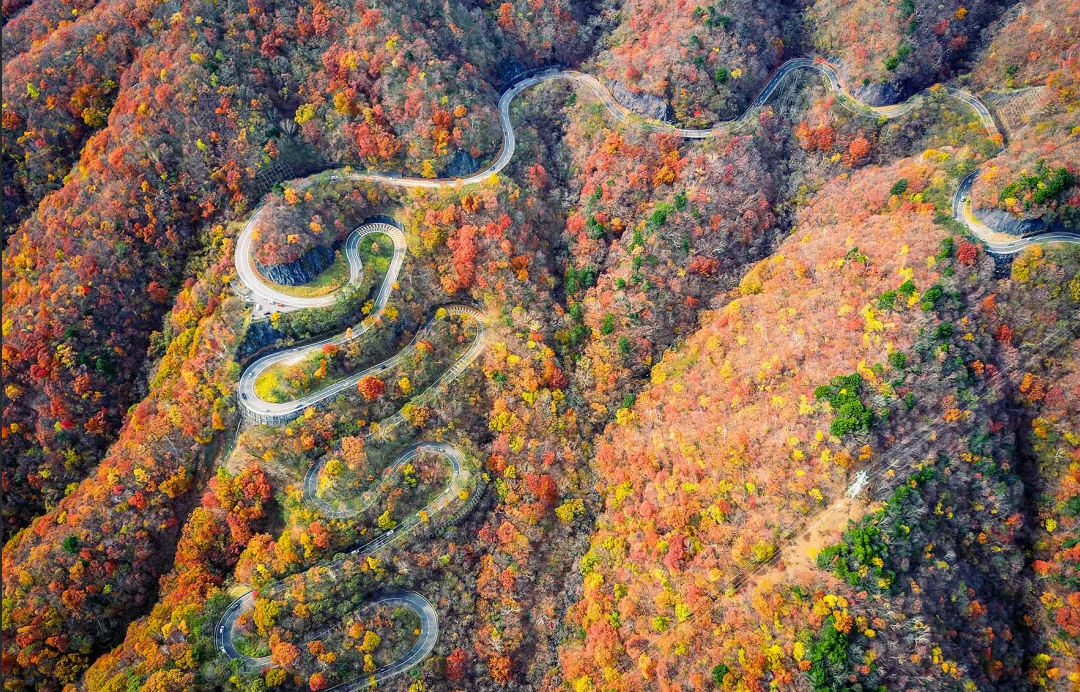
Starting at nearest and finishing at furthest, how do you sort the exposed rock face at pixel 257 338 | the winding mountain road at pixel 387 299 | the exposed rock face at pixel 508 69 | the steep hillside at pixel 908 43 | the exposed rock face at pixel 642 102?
the winding mountain road at pixel 387 299
the exposed rock face at pixel 257 338
the steep hillside at pixel 908 43
the exposed rock face at pixel 642 102
the exposed rock face at pixel 508 69

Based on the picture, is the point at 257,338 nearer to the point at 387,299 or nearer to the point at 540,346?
the point at 387,299

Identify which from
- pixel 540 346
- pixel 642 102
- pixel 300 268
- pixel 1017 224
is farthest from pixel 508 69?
pixel 1017 224

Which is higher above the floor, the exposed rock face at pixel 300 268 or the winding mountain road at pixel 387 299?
the exposed rock face at pixel 300 268

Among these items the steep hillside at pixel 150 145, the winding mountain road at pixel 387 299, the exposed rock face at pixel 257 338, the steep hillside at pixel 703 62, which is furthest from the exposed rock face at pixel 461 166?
the exposed rock face at pixel 257 338

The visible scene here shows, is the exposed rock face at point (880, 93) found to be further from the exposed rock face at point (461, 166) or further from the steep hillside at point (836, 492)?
the exposed rock face at point (461, 166)

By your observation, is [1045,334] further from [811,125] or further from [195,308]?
[195,308]

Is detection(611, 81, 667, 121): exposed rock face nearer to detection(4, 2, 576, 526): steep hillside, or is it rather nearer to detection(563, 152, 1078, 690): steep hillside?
detection(4, 2, 576, 526): steep hillside

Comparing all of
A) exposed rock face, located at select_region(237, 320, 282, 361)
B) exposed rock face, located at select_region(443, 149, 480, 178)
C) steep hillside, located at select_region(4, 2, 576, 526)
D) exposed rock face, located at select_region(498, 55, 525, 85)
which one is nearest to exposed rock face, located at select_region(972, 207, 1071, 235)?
steep hillside, located at select_region(4, 2, 576, 526)
